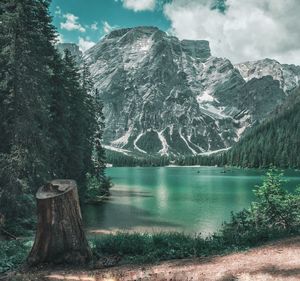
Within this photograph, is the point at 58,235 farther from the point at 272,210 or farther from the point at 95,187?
the point at 95,187

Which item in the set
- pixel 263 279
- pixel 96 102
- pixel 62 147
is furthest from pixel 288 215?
pixel 96 102

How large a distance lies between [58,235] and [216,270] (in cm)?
492

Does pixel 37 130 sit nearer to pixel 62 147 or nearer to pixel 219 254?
pixel 62 147

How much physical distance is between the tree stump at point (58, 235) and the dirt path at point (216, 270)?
36.3 inches

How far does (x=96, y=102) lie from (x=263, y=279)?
63.2 metres

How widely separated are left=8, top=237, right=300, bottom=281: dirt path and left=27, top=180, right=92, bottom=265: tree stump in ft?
3.03

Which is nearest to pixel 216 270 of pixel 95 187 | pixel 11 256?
pixel 11 256

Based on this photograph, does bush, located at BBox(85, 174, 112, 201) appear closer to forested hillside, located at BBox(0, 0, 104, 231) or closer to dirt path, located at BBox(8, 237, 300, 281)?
forested hillside, located at BBox(0, 0, 104, 231)

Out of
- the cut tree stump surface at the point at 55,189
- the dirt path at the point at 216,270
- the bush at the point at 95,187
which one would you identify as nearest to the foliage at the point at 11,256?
the dirt path at the point at 216,270

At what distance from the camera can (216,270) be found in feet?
37.7

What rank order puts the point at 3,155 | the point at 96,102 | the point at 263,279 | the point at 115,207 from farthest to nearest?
the point at 96,102 → the point at 115,207 → the point at 3,155 → the point at 263,279

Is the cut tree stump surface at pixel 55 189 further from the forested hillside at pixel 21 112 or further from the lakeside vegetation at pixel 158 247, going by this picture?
the forested hillside at pixel 21 112

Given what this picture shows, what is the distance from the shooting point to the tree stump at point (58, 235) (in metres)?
12.8

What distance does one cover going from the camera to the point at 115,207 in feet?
183
